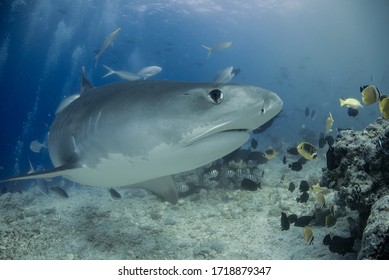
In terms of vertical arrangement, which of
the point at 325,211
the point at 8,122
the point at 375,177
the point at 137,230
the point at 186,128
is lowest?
the point at 8,122

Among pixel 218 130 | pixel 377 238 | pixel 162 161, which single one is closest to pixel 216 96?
pixel 218 130

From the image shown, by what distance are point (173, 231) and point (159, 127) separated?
276cm

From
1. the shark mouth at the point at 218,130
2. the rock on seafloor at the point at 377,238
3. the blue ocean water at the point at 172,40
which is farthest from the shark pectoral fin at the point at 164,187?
the blue ocean water at the point at 172,40

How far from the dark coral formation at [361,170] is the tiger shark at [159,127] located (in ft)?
4.89

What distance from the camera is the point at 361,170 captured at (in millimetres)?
3207

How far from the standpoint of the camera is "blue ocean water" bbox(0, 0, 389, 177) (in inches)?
1264

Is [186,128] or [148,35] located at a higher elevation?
[186,128]

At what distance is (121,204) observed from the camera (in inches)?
269

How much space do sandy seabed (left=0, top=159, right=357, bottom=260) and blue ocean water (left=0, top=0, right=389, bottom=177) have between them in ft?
19.6

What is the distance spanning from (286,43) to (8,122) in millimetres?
80582

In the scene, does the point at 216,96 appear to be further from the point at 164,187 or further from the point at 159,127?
the point at 164,187

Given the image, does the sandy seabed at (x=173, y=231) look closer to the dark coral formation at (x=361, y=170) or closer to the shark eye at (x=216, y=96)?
the dark coral formation at (x=361, y=170)
